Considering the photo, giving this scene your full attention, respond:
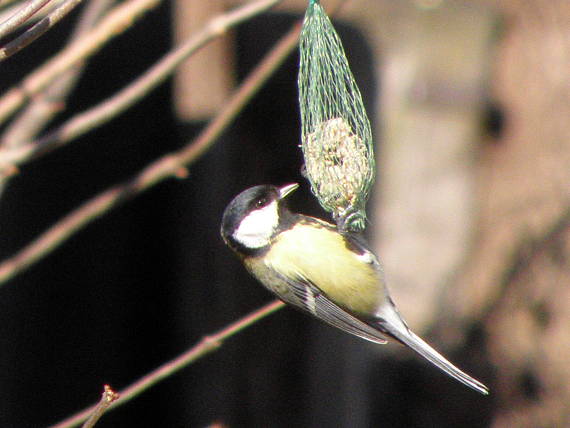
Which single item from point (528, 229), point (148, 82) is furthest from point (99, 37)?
point (528, 229)

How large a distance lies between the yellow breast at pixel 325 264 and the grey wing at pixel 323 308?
0.04ft

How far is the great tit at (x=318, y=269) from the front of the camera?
5.81 feet

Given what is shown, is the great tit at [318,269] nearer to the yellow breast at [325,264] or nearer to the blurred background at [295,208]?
the yellow breast at [325,264]

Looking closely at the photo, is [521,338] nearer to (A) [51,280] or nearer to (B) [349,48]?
(B) [349,48]

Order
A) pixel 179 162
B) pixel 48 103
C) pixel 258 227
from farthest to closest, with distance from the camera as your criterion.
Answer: pixel 48 103 → pixel 179 162 → pixel 258 227

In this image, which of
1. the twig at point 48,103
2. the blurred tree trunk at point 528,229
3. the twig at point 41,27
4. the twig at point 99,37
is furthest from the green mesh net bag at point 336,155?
the blurred tree trunk at point 528,229

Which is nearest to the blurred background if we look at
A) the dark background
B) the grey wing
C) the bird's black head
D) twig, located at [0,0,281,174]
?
the dark background

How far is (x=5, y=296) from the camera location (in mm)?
2852

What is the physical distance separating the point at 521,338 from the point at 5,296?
7.04 feet

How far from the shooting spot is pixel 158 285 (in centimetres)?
328

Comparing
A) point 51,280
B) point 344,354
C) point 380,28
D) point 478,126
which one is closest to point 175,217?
point 51,280

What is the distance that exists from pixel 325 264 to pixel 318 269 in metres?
0.02

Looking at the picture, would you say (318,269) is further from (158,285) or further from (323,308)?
(158,285)

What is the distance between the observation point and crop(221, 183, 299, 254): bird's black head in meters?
1.65
